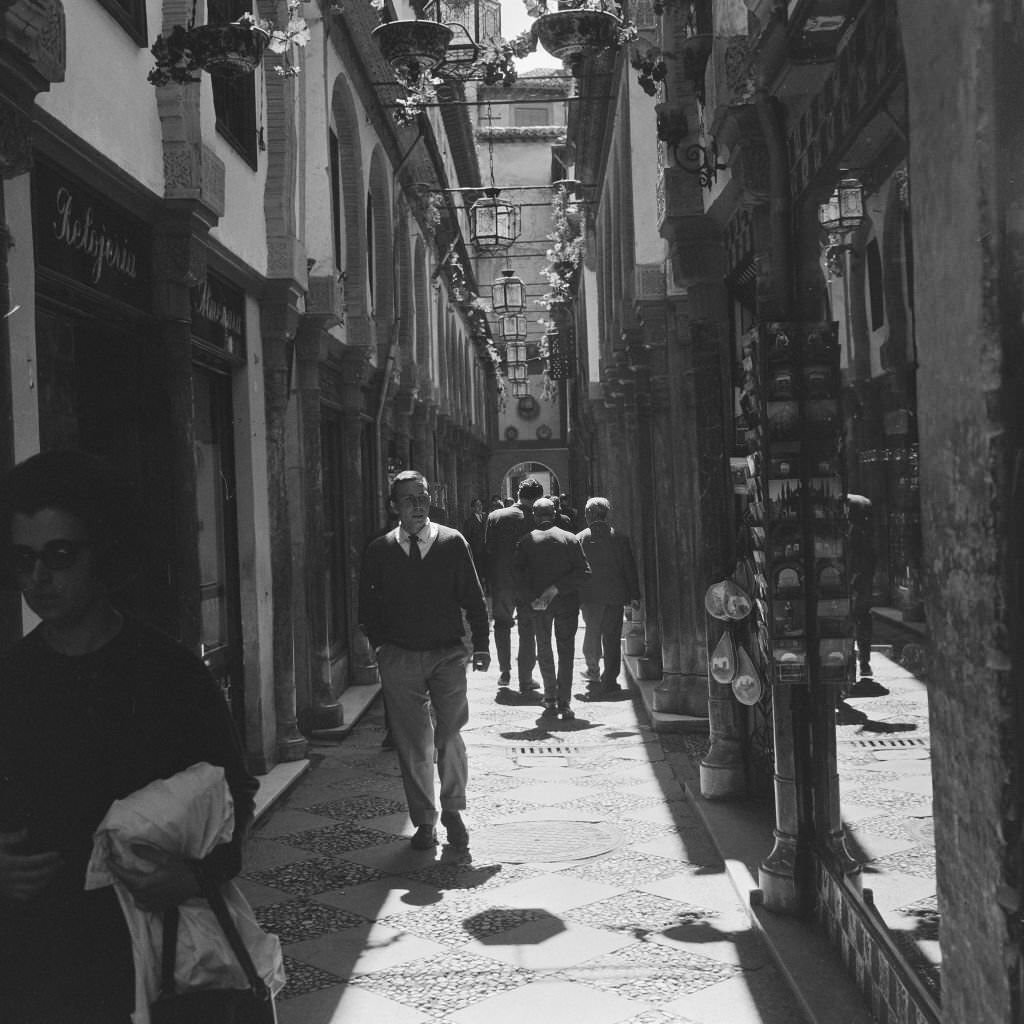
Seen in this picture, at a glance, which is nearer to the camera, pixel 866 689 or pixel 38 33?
pixel 38 33

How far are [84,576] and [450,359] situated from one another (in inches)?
1159

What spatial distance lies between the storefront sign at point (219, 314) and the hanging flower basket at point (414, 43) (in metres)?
1.85

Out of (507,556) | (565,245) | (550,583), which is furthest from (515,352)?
(550,583)

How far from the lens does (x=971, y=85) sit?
272cm

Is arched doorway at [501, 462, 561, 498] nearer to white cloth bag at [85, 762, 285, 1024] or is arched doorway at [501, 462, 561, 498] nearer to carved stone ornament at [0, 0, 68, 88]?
carved stone ornament at [0, 0, 68, 88]

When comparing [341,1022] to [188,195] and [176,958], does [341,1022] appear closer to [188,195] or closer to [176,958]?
[176,958]

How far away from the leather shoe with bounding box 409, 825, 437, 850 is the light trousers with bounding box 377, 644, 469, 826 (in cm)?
5

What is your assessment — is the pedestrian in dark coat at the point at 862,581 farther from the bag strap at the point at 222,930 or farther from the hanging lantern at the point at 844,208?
the bag strap at the point at 222,930

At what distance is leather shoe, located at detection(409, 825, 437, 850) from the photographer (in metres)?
7.29

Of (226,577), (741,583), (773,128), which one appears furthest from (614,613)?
(773,128)

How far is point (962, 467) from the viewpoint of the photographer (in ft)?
9.68

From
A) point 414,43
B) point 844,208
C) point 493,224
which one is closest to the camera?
point 844,208

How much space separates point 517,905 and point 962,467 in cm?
383

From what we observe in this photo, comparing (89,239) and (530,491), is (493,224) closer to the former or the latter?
(530,491)
